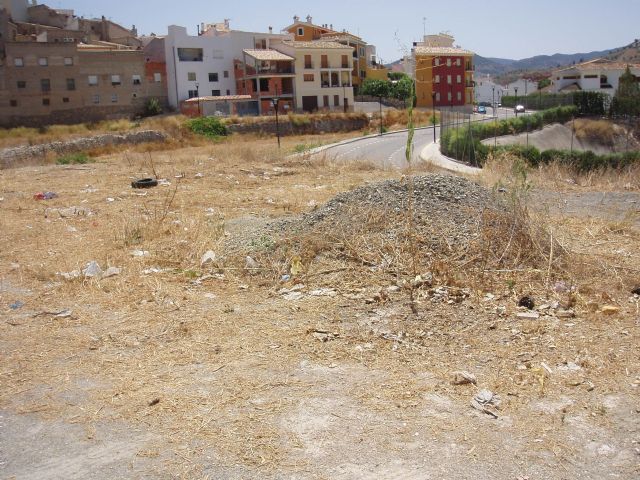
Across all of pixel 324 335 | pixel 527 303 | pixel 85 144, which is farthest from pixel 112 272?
pixel 85 144

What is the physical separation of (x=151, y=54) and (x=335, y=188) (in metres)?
53.1

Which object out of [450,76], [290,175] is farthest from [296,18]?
[290,175]

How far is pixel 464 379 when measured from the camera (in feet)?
16.3

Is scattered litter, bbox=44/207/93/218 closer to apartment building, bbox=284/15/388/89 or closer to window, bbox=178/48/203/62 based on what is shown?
window, bbox=178/48/203/62

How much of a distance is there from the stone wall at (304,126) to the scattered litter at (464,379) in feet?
143

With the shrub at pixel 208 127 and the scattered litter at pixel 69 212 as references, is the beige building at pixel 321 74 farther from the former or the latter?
the scattered litter at pixel 69 212

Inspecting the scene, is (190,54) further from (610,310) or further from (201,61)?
Result: (610,310)

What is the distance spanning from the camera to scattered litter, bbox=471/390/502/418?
455cm

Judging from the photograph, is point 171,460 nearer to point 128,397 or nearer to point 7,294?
point 128,397

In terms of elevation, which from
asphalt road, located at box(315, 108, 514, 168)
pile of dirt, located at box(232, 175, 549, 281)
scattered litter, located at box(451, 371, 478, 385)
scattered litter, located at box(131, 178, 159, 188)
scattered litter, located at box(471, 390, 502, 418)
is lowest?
scattered litter, located at box(471, 390, 502, 418)

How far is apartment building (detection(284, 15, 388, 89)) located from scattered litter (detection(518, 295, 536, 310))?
63.8 metres

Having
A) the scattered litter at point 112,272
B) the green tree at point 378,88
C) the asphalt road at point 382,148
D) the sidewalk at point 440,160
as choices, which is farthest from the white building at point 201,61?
the scattered litter at point 112,272

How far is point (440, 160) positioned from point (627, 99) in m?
36.2

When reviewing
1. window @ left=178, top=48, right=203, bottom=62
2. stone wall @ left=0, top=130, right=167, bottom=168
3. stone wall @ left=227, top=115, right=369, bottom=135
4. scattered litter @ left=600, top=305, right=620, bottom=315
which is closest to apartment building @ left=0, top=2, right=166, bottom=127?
window @ left=178, top=48, right=203, bottom=62
